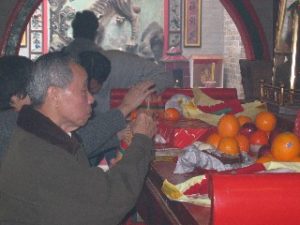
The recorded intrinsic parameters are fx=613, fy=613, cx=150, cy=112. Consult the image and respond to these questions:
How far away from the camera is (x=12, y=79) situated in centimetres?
245

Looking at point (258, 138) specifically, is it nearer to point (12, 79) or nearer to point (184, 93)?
point (12, 79)

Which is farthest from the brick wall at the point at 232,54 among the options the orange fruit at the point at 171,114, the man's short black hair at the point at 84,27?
the orange fruit at the point at 171,114

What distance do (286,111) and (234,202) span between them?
144cm

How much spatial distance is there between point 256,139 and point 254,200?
97 cm

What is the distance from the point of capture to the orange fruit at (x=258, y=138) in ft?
8.07

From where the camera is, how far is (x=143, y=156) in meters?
1.99

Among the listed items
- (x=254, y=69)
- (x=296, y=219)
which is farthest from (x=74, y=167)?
(x=254, y=69)

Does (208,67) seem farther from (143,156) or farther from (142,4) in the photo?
(143,156)

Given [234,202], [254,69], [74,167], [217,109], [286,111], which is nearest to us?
[234,202]

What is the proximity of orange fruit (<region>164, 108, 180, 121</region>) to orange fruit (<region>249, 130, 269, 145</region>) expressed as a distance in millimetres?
530

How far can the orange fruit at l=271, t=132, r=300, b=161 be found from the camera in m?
2.04

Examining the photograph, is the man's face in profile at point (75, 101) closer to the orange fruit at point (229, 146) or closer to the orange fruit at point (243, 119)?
the orange fruit at point (229, 146)

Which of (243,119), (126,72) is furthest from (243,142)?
(126,72)

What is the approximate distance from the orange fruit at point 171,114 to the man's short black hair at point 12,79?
0.78 m
